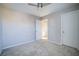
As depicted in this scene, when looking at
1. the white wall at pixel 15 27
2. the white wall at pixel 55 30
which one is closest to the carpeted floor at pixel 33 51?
the white wall at pixel 15 27

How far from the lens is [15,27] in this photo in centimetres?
166

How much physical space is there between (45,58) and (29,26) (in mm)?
890

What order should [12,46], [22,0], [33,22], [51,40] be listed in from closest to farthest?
[22,0], [12,46], [33,22], [51,40]

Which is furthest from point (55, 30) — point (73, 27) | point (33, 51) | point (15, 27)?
point (15, 27)

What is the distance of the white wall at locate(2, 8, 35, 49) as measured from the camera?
1.58 metres

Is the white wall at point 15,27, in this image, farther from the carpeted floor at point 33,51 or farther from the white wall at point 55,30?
the white wall at point 55,30

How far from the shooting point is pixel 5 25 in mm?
1637

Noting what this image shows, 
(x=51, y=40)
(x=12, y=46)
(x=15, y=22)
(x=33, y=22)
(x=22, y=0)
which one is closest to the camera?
(x=22, y=0)

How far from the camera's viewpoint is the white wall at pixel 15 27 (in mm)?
1581

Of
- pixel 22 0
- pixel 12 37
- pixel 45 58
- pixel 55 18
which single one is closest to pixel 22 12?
pixel 22 0

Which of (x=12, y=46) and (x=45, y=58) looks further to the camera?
(x=12, y=46)

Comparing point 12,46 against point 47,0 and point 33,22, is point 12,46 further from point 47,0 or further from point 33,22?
point 47,0

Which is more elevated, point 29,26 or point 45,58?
point 29,26

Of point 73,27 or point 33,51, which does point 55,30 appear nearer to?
point 73,27
